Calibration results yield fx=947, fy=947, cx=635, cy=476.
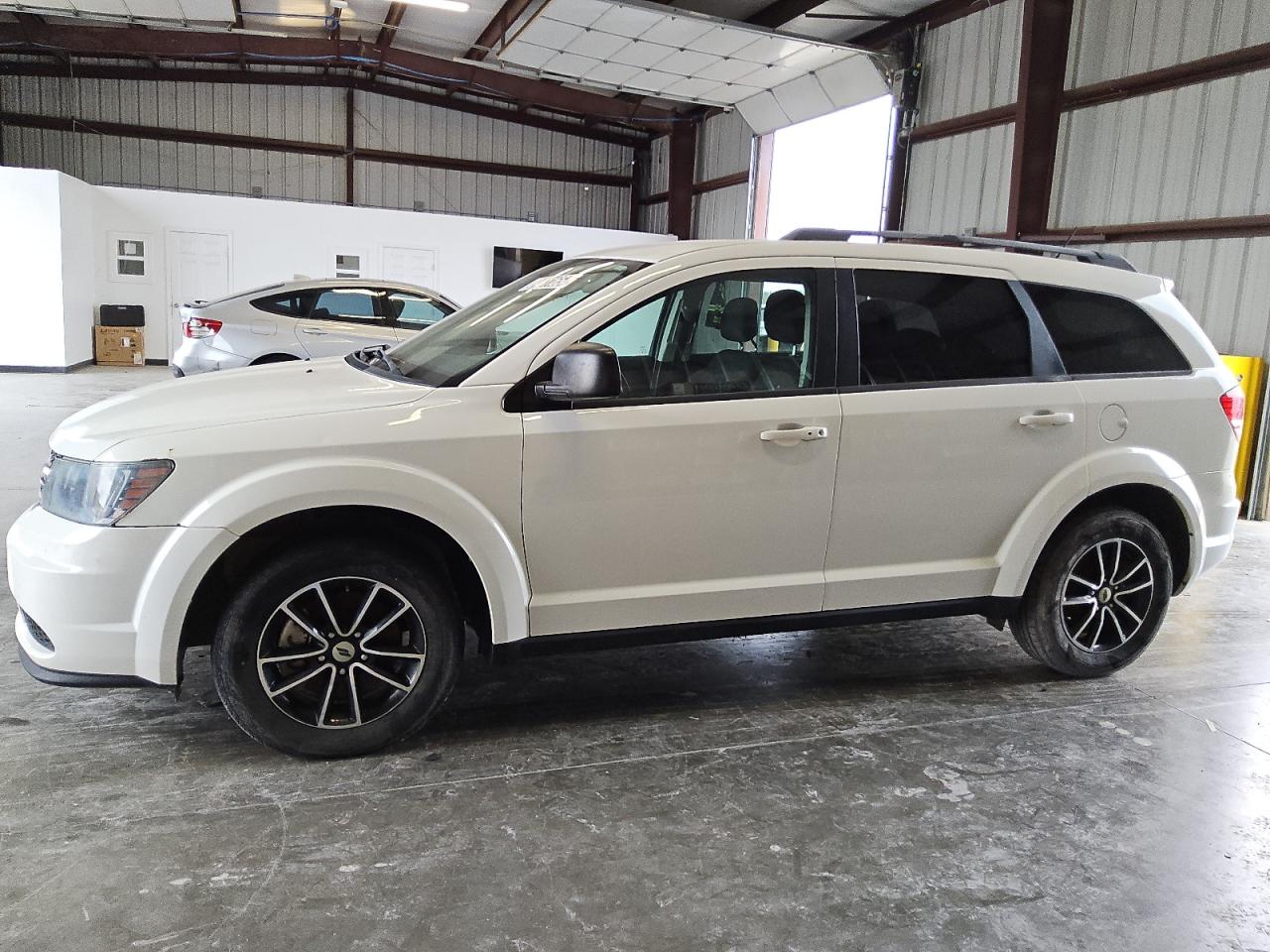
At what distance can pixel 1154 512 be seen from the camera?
3877 mm

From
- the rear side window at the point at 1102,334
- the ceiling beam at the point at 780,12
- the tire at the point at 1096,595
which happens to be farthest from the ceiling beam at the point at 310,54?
the tire at the point at 1096,595

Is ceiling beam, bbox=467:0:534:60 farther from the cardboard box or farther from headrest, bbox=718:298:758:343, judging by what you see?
headrest, bbox=718:298:758:343

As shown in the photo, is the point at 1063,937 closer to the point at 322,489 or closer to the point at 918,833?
the point at 918,833

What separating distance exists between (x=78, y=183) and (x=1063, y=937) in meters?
17.9

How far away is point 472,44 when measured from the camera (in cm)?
1820

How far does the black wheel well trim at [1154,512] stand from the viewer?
3.65 m

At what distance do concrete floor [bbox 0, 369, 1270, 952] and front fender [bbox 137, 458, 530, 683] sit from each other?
526 mm

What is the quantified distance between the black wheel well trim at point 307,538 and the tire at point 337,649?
0.07 m

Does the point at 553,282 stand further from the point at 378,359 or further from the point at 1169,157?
the point at 1169,157

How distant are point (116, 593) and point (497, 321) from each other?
1.46m

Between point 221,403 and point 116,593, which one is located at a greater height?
point 221,403

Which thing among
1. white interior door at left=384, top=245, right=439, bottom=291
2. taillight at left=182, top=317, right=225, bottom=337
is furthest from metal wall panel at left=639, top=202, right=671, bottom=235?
taillight at left=182, top=317, right=225, bottom=337

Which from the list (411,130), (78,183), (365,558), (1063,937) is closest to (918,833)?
(1063,937)

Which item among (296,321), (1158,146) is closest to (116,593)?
(296,321)
